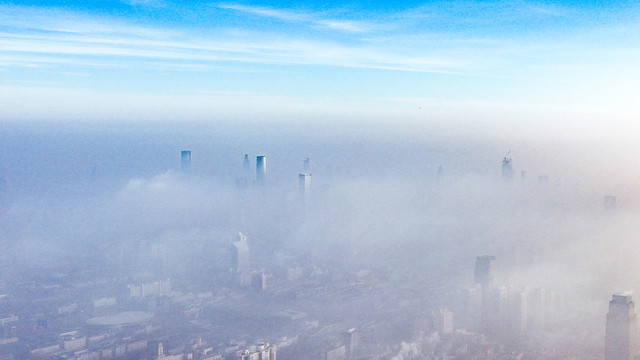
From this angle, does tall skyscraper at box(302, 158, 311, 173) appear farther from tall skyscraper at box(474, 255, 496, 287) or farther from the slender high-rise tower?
tall skyscraper at box(474, 255, 496, 287)

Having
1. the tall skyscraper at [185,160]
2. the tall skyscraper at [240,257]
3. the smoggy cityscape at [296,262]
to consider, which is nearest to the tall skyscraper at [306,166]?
the smoggy cityscape at [296,262]

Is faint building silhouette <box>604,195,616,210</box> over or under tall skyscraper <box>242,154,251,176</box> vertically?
under

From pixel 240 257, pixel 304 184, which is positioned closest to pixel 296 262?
pixel 240 257

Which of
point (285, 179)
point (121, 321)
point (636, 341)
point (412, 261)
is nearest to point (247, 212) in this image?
point (285, 179)

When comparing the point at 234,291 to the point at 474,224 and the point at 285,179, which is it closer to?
the point at 474,224

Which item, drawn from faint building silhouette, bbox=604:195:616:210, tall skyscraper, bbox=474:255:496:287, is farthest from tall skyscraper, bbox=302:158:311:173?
tall skyscraper, bbox=474:255:496:287
